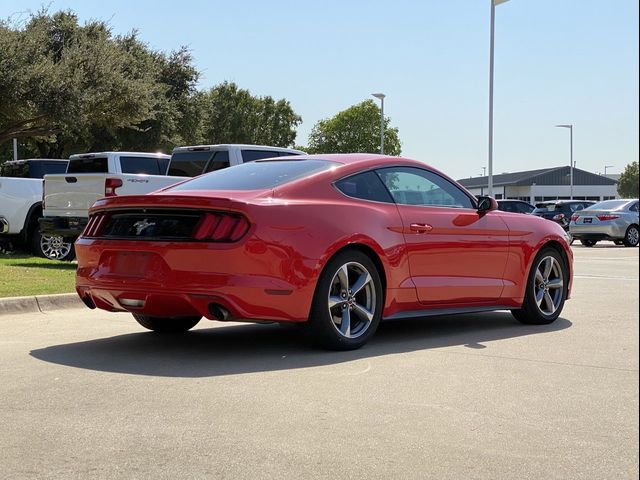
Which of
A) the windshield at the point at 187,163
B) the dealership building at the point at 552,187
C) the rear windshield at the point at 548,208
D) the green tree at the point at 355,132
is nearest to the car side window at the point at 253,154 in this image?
the windshield at the point at 187,163

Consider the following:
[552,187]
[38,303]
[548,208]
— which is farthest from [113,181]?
[552,187]

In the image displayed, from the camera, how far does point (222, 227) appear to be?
19.5 feet

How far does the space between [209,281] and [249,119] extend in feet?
233

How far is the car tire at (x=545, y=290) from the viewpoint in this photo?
8062 mm

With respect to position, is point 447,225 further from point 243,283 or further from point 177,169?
point 177,169

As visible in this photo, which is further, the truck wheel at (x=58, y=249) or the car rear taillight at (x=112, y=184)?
the truck wheel at (x=58, y=249)

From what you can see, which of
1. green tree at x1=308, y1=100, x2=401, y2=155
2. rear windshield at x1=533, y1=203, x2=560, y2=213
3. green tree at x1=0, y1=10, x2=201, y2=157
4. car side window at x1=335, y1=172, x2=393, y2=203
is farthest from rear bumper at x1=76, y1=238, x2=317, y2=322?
green tree at x1=308, y1=100, x2=401, y2=155

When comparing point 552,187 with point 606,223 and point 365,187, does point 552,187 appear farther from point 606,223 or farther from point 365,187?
point 365,187

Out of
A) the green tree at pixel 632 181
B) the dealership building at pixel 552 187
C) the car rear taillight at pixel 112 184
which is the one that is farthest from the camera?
the dealership building at pixel 552 187

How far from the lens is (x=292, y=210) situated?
6.14 m

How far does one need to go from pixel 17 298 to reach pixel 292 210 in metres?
4.24

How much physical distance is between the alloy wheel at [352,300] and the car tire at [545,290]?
85.6 inches

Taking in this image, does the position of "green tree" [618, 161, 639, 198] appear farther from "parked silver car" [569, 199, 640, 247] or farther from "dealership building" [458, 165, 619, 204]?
"dealership building" [458, 165, 619, 204]

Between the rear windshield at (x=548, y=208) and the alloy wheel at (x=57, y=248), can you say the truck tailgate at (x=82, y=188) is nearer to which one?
the alloy wheel at (x=57, y=248)
